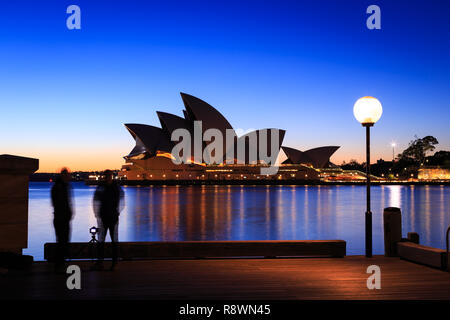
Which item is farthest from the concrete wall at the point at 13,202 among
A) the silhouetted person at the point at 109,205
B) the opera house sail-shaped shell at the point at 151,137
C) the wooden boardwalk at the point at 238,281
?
the opera house sail-shaped shell at the point at 151,137

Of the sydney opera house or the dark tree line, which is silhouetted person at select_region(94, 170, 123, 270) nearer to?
the sydney opera house

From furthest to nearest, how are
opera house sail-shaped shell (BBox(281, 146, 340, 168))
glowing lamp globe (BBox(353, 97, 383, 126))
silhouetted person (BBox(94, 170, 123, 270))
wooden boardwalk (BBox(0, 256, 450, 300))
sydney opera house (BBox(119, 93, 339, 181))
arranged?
opera house sail-shaped shell (BBox(281, 146, 340, 168)) → sydney opera house (BBox(119, 93, 339, 181)) → glowing lamp globe (BBox(353, 97, 383, 126)) → silhouetted person (BBox(94, 170, 123, 270)) → wooden boardwalk (BBox(0, 256, 450, 300))

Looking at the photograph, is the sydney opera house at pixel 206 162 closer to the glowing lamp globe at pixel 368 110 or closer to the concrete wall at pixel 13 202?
the glowing lamp globe at pixel 368 110

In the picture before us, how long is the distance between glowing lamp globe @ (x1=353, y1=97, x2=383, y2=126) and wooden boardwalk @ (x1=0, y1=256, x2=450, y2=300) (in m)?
2.44

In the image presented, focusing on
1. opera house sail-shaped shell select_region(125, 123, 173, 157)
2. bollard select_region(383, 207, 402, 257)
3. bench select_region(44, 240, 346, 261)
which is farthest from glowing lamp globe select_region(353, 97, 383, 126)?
opera house sail-shaped shell select_region(125, 123, 173, 157)

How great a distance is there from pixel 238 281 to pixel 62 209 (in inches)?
107

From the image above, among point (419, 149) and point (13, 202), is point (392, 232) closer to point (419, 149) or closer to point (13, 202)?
point (13, 202)

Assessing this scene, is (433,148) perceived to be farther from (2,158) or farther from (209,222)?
(2,158)

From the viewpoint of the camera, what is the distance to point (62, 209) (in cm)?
574

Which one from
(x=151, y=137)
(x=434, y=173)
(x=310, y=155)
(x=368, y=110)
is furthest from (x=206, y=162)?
(x=368, y=110)

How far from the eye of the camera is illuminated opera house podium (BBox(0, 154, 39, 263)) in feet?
→ 19.2

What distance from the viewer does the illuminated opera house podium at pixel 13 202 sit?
5844 millimetres

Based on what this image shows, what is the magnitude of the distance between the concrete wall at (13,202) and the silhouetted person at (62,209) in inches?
23.0

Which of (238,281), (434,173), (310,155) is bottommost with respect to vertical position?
(238,281)
